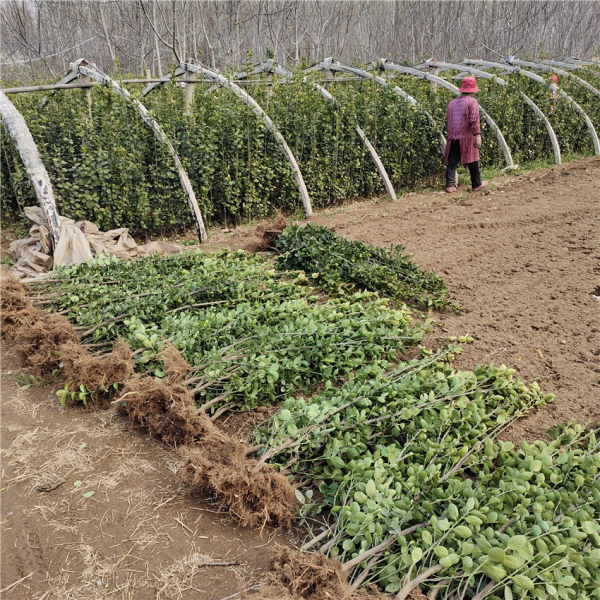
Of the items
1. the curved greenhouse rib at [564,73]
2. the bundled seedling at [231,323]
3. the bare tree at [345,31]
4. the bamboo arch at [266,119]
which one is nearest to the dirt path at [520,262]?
the bamboo arch at [266,119]

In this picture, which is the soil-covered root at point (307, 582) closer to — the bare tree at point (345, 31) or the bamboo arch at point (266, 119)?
the bamboo arch at point (266, 119)

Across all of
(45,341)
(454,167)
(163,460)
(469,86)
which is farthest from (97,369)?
(469,86)

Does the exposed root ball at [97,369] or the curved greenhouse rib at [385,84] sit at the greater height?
the curved greenhouse rib at [385,84]

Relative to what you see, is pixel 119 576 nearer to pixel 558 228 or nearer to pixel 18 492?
pixel 18 492

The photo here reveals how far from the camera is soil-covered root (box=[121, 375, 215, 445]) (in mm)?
3074

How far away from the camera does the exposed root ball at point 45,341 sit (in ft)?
12.5

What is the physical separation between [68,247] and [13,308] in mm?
1829

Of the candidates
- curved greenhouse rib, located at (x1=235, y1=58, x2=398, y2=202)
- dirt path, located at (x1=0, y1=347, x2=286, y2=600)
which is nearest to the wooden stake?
curved greenhouse rib, located at (x1=235, y1=58, x2=398, y2=202)

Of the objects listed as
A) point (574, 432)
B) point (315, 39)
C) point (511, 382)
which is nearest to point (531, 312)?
point (511, 382)

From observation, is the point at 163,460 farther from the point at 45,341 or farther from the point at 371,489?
the point at 45,341

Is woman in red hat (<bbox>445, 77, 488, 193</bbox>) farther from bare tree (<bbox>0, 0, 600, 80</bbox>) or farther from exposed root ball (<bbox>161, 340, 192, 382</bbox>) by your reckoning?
bare tree (<bbox>0, 0, 600, 80</bbox>)

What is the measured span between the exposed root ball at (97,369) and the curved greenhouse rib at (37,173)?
2.95 m

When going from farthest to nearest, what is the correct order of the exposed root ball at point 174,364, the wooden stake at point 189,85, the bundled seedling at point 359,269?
the wooden stake at point 189,85 < the bundled seedling at point 359,269 < the exposed root ball at point 174,364

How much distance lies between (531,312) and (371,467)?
114 inches
